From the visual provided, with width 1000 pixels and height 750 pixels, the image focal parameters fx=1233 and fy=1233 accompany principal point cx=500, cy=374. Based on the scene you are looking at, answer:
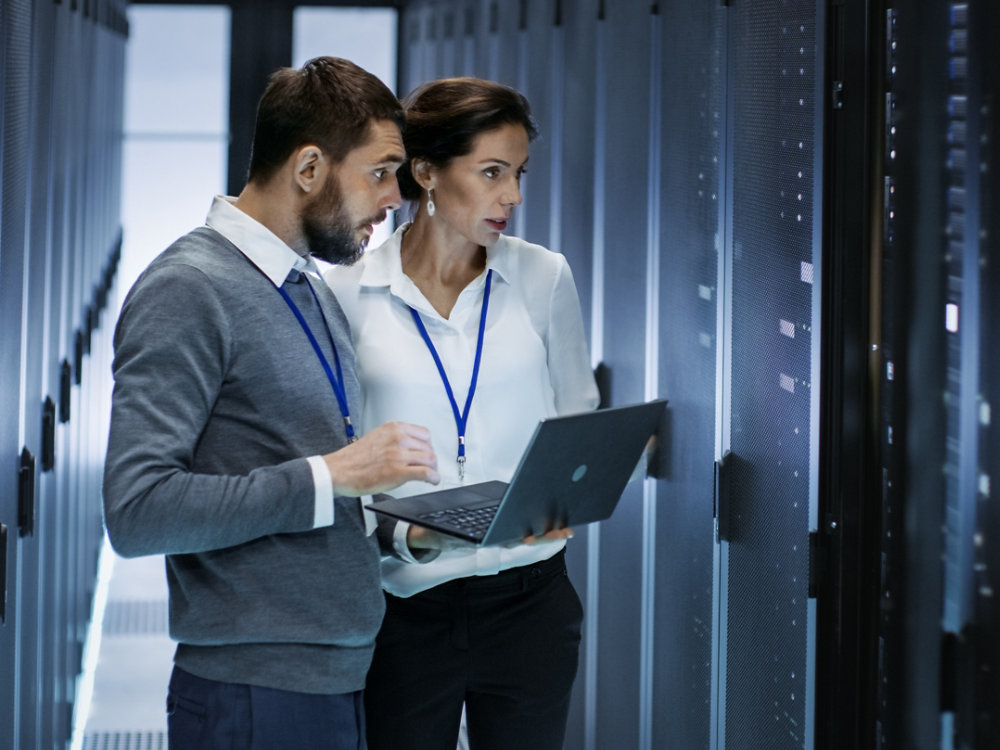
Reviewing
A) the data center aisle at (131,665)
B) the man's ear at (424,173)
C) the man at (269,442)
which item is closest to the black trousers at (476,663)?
the man at (269,442)

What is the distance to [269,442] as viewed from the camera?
1738 millimetres

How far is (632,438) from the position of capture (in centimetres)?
193

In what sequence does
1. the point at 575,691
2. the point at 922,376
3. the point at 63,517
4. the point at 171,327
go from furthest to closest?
the point at 63,517 → the point at 575,691 → the point at 922,376 → the point at 171,327

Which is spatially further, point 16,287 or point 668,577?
point 668,577

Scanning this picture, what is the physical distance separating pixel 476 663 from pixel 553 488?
529 mm

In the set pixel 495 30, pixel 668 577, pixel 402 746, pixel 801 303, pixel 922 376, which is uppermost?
pixel 495 30

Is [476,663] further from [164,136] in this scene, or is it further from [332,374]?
[164,136]

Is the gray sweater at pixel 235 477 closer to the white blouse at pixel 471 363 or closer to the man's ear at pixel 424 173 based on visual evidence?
the white blouse at pixel 471 363

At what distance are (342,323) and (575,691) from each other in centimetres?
204

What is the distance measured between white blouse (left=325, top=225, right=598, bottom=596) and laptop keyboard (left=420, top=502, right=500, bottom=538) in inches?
8.1

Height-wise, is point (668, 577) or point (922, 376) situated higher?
point (922, 376)

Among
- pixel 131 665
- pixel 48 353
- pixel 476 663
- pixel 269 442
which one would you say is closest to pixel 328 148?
pixel 269 442

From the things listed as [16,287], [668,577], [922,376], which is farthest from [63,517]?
[922,376]

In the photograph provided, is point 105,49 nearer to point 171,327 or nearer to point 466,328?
point 466,328
